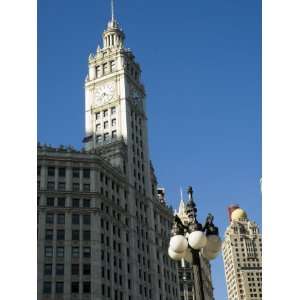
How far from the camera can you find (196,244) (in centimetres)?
1523

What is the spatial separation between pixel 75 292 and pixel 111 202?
57.8ft

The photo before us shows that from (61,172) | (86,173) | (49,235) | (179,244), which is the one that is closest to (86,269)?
(49,235)

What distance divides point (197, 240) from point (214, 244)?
3.19ft

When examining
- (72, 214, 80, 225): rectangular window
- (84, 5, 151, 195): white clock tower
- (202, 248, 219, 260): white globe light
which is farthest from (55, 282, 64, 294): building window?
(202, 248, 219, 260): white globe light

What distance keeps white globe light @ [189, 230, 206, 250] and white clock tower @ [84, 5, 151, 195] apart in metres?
75.5

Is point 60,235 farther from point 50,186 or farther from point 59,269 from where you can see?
point 50,186

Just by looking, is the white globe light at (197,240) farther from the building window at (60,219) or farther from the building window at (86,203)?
the building window at (86,203)

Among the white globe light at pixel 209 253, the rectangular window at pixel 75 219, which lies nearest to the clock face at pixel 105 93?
the rectangular window at pixel 75 219

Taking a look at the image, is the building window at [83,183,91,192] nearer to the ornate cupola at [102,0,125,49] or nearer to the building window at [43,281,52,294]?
the building window at [43,281,52,294]

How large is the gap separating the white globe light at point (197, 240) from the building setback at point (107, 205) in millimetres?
57562

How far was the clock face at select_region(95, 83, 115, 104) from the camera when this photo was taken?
99.1 m

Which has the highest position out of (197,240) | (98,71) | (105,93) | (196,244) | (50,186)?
(98,71)

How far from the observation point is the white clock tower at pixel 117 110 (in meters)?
93.9
